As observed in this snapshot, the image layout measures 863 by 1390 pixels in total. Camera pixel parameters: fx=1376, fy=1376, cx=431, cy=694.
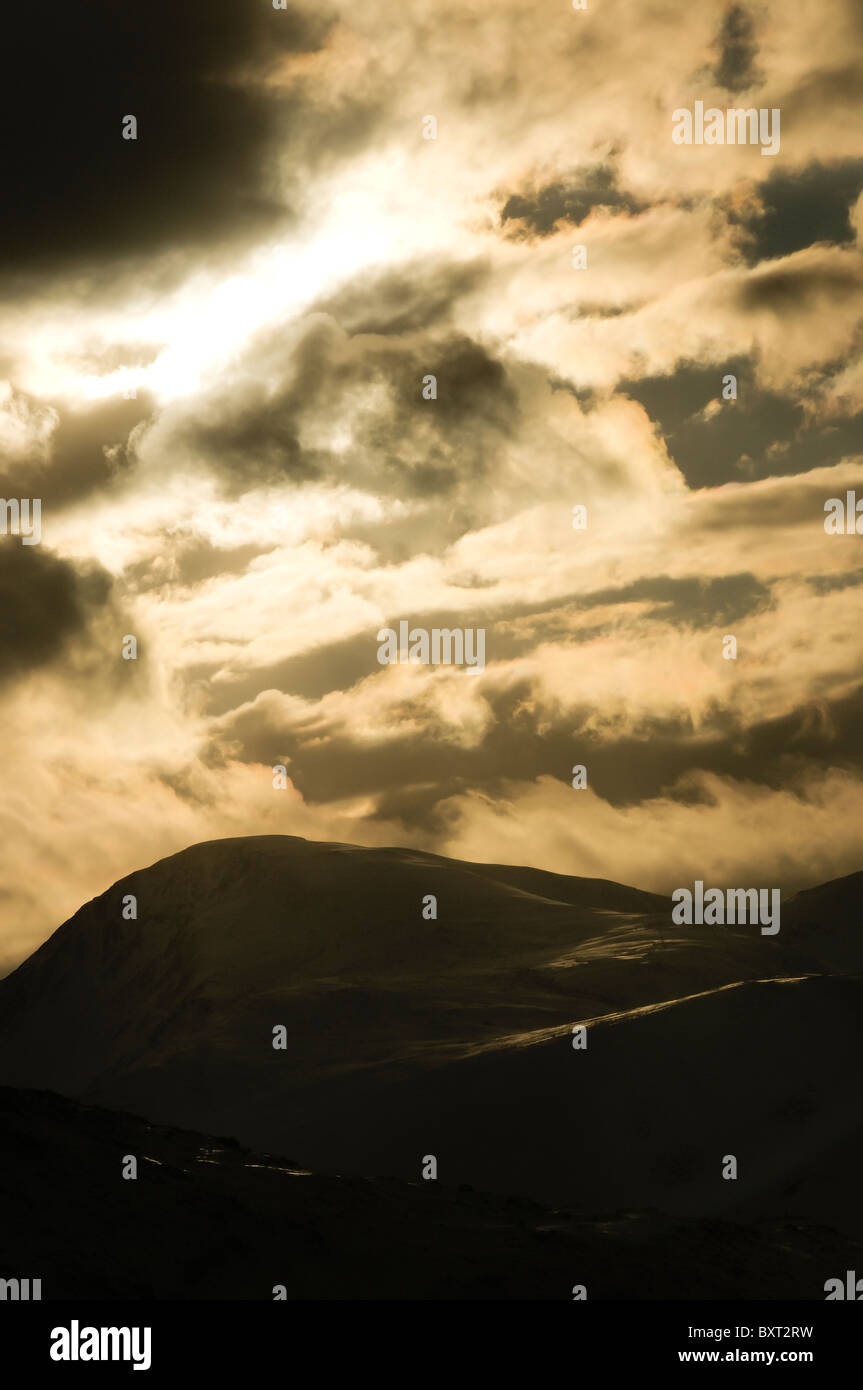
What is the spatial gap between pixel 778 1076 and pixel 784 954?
67.4 metres

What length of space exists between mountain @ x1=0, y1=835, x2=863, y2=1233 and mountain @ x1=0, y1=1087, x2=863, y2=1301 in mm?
4541

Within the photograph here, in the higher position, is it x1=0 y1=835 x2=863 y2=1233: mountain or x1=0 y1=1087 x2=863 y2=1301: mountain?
x1=0 y1=835 x2=863 y2=1233: mountain

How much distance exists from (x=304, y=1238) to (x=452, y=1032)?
67.0m

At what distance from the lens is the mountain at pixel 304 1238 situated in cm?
2175

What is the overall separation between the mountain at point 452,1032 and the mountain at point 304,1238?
4541 mm

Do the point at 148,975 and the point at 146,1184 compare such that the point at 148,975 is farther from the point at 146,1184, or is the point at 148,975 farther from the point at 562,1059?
the point at 146,1184

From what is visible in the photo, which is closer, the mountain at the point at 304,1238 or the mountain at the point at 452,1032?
the mountain at the point at 304,1238

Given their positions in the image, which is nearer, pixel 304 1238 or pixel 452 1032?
pixel 304 1238

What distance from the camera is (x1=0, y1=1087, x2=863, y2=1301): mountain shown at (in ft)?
71.4

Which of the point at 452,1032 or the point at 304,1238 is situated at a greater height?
the point at 452,1032

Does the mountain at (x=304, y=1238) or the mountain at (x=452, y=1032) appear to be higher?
the mountain at (x=452, y=1032)

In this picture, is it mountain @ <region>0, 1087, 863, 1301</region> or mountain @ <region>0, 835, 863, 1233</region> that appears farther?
mountain @ <region>0, 835, 863, 1233</region>

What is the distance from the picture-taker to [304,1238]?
23.4 metres

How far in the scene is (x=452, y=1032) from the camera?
Answer: 89062 millimetres
